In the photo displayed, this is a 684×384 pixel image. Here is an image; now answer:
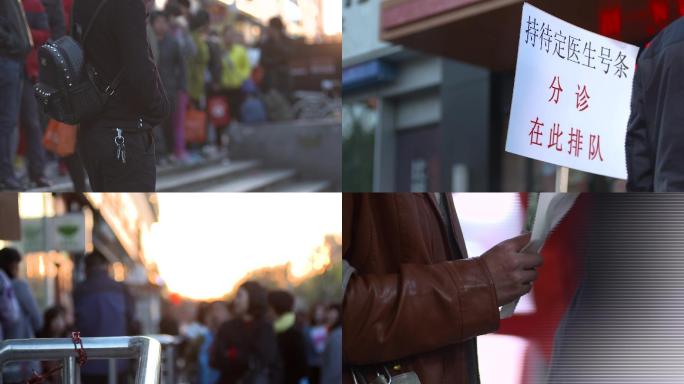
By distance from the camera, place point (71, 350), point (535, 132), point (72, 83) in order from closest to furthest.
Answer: point (71, 350) → point (72, 83) → point (535, 132)

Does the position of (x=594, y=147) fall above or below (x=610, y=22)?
below

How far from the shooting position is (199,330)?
6.51m

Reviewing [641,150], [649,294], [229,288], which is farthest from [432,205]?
[229,288]

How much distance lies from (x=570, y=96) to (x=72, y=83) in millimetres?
1464

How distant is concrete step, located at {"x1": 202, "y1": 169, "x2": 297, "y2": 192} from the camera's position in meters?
4.41

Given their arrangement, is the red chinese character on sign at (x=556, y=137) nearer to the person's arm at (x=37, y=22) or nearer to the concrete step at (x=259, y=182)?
the person's arm at (x=37, y=22)

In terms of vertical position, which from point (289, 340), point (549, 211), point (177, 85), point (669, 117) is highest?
point (177, 85)

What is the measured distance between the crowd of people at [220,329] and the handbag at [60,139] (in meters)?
1.73

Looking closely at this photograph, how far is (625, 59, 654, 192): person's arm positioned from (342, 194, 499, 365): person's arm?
1159 mm

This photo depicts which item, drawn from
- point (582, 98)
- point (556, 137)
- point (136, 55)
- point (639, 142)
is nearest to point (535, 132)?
point (556, 137)

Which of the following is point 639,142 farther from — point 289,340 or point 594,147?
Answer: point 289,340

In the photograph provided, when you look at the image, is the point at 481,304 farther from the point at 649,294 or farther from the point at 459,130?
the point at 459,130

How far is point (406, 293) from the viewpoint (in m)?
2.07

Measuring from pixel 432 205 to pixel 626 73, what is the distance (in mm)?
1154
